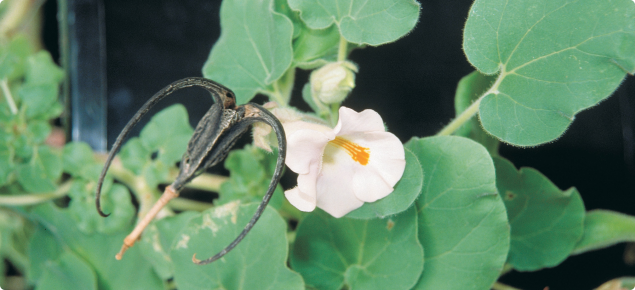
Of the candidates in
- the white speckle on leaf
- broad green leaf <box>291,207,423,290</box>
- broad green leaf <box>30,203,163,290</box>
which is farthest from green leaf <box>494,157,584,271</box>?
broad green leaf <box>30,203,163,290</box>

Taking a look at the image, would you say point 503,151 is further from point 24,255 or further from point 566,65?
point 24,255

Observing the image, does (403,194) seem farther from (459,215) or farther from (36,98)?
(36,98)

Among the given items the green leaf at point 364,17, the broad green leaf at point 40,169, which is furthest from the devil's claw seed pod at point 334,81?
the broad green leaf at point 40,169

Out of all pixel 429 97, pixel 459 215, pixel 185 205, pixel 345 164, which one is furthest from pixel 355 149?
pixel 185 205

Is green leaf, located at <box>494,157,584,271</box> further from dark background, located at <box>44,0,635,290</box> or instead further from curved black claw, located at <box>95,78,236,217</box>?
curved black claw, located at <box>95,78,236,217</box>

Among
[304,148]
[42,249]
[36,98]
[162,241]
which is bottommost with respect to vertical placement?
[42,249]

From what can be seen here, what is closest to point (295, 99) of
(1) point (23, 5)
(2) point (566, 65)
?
(2) point (566, 65)
